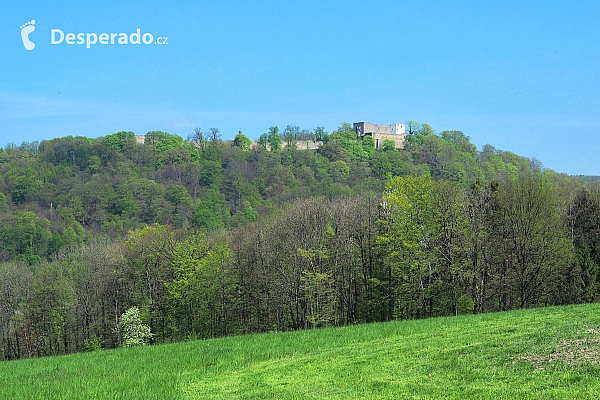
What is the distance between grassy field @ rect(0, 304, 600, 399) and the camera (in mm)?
14438

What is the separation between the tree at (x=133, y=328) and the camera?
47906mm

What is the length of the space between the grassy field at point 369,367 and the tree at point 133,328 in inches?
740

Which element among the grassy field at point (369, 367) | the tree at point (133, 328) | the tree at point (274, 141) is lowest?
the tree at point (133, 328)

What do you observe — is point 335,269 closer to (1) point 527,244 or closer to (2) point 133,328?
(1) point 527,244

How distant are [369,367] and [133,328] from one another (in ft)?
111

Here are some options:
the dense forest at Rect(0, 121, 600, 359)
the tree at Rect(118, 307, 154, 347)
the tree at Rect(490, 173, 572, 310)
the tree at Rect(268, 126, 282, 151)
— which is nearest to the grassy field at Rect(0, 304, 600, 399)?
the dense forest at Rect(0, 121, 600, 359)

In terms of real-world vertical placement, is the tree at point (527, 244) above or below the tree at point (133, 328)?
above

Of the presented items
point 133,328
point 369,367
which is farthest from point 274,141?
point 369,367

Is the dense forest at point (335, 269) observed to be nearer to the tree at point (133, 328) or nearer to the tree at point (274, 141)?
the tree at point (133, 328)

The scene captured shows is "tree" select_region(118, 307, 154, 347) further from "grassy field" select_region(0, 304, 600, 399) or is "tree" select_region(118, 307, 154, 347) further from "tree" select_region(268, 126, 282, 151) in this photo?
"tree" select_region(268, 126, 282, 151)

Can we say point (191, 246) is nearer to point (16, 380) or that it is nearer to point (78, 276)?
point (78, 276)

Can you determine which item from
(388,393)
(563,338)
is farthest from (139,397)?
(563,338)

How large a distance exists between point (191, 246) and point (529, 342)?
120ft

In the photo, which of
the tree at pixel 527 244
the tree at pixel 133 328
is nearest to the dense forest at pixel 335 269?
the tree at pixel 527 244
